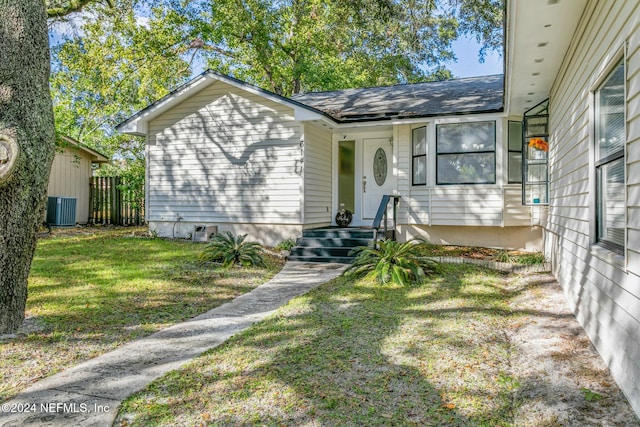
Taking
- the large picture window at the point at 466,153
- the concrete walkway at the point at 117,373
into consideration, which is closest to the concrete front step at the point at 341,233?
the large picture window at the point at 466,153

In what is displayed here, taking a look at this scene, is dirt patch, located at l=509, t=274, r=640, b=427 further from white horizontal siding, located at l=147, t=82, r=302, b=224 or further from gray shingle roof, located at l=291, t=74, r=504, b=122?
white horizontal siding, located at l=147, t=82, r=302, b=224

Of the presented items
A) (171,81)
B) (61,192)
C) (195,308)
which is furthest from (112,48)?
(195,308)

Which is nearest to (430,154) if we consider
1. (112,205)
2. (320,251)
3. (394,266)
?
(320,251)

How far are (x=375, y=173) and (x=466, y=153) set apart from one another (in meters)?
2.32

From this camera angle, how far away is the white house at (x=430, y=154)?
4.73 m

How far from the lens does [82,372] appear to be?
3361mm

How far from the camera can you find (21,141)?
380 cm

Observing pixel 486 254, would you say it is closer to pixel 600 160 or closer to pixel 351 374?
pixel 600 160

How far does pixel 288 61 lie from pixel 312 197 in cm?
1371

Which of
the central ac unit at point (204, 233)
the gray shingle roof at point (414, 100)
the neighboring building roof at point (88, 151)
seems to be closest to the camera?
the gray shingle roof at point (414, 100)

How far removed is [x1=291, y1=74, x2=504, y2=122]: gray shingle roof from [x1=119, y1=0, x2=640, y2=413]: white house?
0.05 m

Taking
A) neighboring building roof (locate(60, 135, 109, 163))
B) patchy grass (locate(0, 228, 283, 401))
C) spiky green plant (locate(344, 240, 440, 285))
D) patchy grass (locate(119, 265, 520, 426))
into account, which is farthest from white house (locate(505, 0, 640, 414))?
neighboring building roof (locate(60, 135, 109, 163))

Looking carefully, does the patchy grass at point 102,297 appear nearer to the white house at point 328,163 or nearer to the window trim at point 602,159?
the white house at point 328,163

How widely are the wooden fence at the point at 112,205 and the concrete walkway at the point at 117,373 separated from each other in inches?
A: 488
